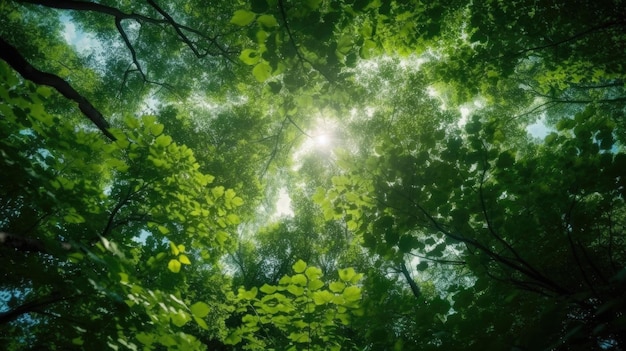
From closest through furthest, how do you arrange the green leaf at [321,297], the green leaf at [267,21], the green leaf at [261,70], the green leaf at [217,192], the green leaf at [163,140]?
the green leaf at [267,21] < the green leaf at [261,70] < the green leaf at [321,297] < the green leaf at [163,140] < the green leaf at [217,192]

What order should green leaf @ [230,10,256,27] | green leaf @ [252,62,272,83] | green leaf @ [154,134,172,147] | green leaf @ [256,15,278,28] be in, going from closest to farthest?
green leaf @ [230,10,256,27]
green leaf @ [256,15,278,28]
green leaf @ [252,62,272,83]
green leaf @ [154,134,172,147]

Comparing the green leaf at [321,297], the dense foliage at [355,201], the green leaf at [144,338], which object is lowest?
the green leaf at [144,338]

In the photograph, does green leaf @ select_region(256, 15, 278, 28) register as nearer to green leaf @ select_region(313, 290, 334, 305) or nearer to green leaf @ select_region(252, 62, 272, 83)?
green leaf @ select_region(252, 62, 272, 83)

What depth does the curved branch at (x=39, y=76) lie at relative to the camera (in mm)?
4113

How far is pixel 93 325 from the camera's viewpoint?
2260 mm

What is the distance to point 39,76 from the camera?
14.6ft

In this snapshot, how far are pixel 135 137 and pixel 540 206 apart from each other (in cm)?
418

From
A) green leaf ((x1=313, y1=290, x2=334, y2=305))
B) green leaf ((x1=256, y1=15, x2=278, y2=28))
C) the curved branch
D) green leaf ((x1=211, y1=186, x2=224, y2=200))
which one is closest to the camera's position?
green leaf ((x1=256, y1=15, x2=278, y2=28))

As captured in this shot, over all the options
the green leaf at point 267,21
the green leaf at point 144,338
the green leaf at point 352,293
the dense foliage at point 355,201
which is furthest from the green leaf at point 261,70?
the green leaf at point 144,338

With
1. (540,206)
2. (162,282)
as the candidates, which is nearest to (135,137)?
(162,282)

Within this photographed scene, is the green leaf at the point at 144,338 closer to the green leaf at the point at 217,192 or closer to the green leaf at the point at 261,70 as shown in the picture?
the green leaf at the point at 261,70

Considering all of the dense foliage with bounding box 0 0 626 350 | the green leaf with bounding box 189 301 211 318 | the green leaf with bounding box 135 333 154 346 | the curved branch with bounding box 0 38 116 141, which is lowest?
the green leaf with bounding box 135 333 154 346

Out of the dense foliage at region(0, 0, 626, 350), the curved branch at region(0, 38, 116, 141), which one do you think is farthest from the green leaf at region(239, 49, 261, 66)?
the curved branch at region(0, 38, 116, 141)

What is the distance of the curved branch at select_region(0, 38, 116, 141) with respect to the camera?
411 centimetres
